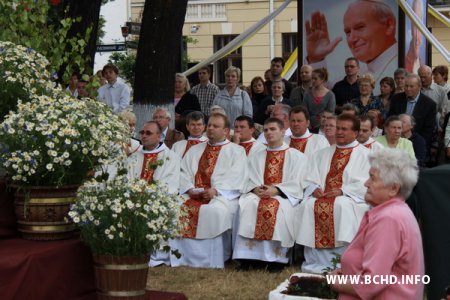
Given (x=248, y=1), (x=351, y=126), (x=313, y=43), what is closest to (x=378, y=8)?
(x=313, y=43)

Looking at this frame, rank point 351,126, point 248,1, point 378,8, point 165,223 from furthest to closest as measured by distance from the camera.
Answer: point 248,1 → point 378,8 → point 351,126 → point 165,223

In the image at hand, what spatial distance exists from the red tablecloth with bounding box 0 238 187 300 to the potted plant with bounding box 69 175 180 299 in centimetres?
14

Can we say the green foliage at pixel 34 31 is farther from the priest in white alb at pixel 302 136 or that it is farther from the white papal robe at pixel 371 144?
the white papal robe at pixel 371 144

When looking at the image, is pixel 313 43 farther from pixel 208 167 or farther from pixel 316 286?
pixel 316 286

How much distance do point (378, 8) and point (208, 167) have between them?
5.19 meters

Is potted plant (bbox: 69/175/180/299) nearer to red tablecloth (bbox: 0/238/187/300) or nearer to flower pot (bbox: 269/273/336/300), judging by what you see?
red tablecloth (bbox: 0/238/187/300)

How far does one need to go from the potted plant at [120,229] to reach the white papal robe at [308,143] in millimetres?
4855

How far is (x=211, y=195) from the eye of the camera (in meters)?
8.66

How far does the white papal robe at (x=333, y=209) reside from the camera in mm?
8086

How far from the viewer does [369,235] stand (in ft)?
13.1

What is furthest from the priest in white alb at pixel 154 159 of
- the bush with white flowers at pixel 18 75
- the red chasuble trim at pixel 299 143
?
the bush with white flowers at pixel 18 75

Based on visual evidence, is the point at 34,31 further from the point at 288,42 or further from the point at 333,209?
the point at 288,42

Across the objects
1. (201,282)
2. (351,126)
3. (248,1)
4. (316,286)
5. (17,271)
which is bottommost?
(201,282)

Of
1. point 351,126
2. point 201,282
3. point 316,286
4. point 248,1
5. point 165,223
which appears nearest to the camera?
point 165,223
